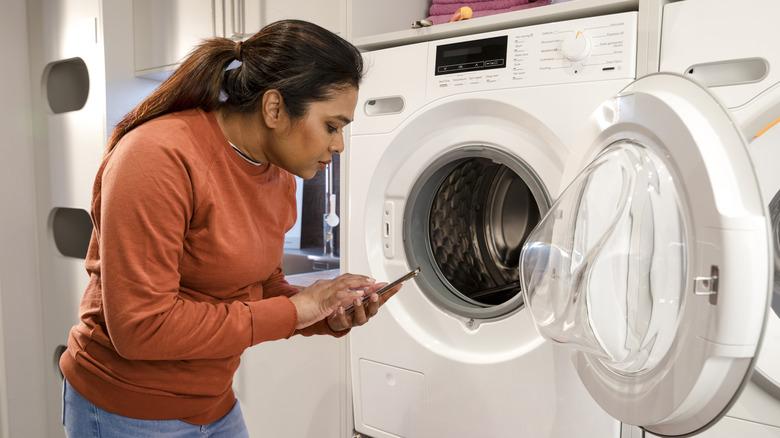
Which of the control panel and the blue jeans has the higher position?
the control panel

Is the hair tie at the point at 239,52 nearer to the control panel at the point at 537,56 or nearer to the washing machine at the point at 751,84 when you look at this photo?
the control panel at the point at 537,56

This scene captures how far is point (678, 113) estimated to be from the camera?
719mm

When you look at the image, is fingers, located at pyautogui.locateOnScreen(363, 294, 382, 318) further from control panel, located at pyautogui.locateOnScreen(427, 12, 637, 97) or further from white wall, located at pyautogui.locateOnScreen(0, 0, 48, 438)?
white wall, located at pyautogui.locateOnScreen(0, 0, 48, 438)

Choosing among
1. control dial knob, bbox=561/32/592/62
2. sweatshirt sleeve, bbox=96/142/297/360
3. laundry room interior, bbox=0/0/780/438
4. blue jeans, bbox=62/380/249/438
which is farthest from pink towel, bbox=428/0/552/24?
blue jeans, bbox=62/380/249/438

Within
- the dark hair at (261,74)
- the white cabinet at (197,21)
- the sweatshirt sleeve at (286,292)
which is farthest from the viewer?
the white cabinet at (197,21)

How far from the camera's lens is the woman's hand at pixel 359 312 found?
113 cm

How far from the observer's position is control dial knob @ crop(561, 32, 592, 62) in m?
1.06

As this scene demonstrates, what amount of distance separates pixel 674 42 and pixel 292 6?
102cm

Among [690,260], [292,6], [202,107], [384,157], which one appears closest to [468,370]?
[384,157]

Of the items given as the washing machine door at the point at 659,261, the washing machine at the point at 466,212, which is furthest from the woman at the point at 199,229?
the washing machine door at the point at 659,261

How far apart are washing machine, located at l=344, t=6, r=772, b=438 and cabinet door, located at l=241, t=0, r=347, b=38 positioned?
0.23 metres

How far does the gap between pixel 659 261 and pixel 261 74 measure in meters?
0.67

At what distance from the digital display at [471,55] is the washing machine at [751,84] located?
32cm

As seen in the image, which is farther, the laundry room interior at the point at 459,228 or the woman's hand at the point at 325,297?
the woman's hand at the point at 325,297
